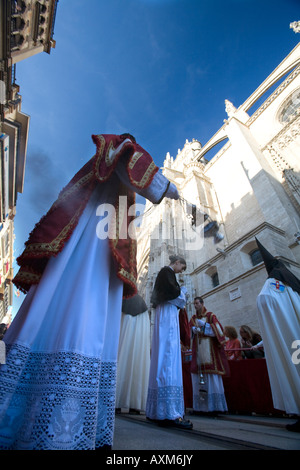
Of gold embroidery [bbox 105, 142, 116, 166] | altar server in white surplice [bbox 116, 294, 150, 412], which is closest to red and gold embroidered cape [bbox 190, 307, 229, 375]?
altar server in white surplice [bbox 116, 294, 150, 412]

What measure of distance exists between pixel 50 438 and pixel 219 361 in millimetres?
3966

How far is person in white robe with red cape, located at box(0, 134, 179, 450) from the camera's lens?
1053 mm

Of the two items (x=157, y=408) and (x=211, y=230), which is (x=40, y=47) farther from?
(x=157, y=408)

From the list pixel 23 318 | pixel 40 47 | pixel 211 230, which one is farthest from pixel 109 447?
pixel 40 47

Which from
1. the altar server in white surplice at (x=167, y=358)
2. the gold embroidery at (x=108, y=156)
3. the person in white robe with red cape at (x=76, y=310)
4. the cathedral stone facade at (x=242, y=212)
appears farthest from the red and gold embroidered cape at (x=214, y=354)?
the gold embroidery at (x=108, y=156)

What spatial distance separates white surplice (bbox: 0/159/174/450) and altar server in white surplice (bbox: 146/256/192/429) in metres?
1.48

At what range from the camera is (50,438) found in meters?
0.96

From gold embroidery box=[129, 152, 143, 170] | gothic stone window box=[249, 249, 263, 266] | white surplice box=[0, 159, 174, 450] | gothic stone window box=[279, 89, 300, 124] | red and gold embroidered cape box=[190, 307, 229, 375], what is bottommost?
white surplice box=[0, 159, 174, 450]

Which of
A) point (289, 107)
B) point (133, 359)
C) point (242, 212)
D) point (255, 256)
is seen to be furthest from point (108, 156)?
point (289, 107)

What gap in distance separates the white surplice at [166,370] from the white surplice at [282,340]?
1.18 m

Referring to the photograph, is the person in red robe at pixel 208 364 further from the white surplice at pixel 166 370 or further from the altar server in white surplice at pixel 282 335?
the white surplice at pixel 166 370

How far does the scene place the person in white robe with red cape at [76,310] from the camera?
1053 mm

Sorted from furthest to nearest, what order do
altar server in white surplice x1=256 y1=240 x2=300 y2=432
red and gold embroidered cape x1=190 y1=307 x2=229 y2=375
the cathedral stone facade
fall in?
the cathedral stone facade, red and gold embroidered cape x1=190 y1=307 x2=229 y2=375, altar server in white surplice x1=256 y1=240 x2=300 y2=432

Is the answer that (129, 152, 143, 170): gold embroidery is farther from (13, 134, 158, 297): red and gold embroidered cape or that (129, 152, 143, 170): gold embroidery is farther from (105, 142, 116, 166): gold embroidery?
(105, 142, 116, 166): gold embroidery
